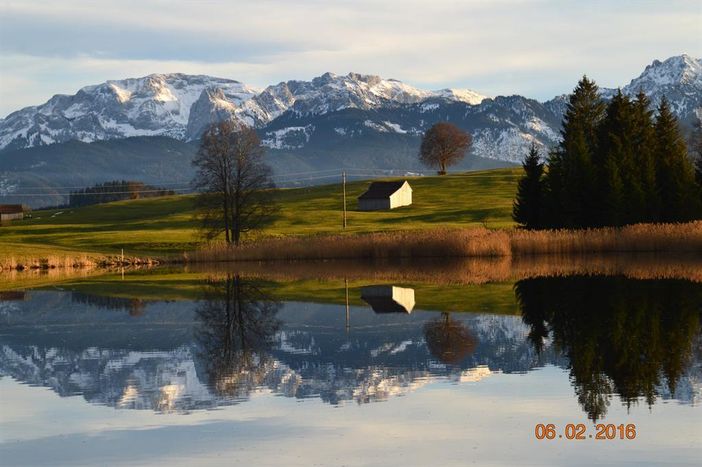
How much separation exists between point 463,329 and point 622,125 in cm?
5672

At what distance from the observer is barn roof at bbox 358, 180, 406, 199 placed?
5797 inches

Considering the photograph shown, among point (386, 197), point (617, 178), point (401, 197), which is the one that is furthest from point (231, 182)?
point (401, 197)

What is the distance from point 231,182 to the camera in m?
89.6

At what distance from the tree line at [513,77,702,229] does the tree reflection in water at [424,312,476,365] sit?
4818cm

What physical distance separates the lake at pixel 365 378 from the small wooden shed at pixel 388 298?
0.14 m

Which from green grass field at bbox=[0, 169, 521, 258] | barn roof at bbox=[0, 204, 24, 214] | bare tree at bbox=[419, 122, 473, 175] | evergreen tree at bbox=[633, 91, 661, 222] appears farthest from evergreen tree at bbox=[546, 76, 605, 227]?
barn roof at bbox=[0, 204, 24, 214]

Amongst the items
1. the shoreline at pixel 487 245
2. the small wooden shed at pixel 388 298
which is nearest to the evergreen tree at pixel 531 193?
the shoreline at pixel 487 245

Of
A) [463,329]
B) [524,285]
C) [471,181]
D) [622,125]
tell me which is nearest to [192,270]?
[524,285]

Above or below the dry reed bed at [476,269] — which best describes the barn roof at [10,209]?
above

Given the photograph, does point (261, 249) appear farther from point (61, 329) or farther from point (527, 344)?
point (527, 344)

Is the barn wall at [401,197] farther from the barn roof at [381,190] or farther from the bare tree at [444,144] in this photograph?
the bare tree at [444,144]

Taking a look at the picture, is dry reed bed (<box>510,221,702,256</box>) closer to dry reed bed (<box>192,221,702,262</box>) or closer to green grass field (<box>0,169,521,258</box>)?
dry reed bed (<box>192,221,702,262</box>)

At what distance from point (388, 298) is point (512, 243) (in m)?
30.9

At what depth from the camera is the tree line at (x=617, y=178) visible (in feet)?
270
